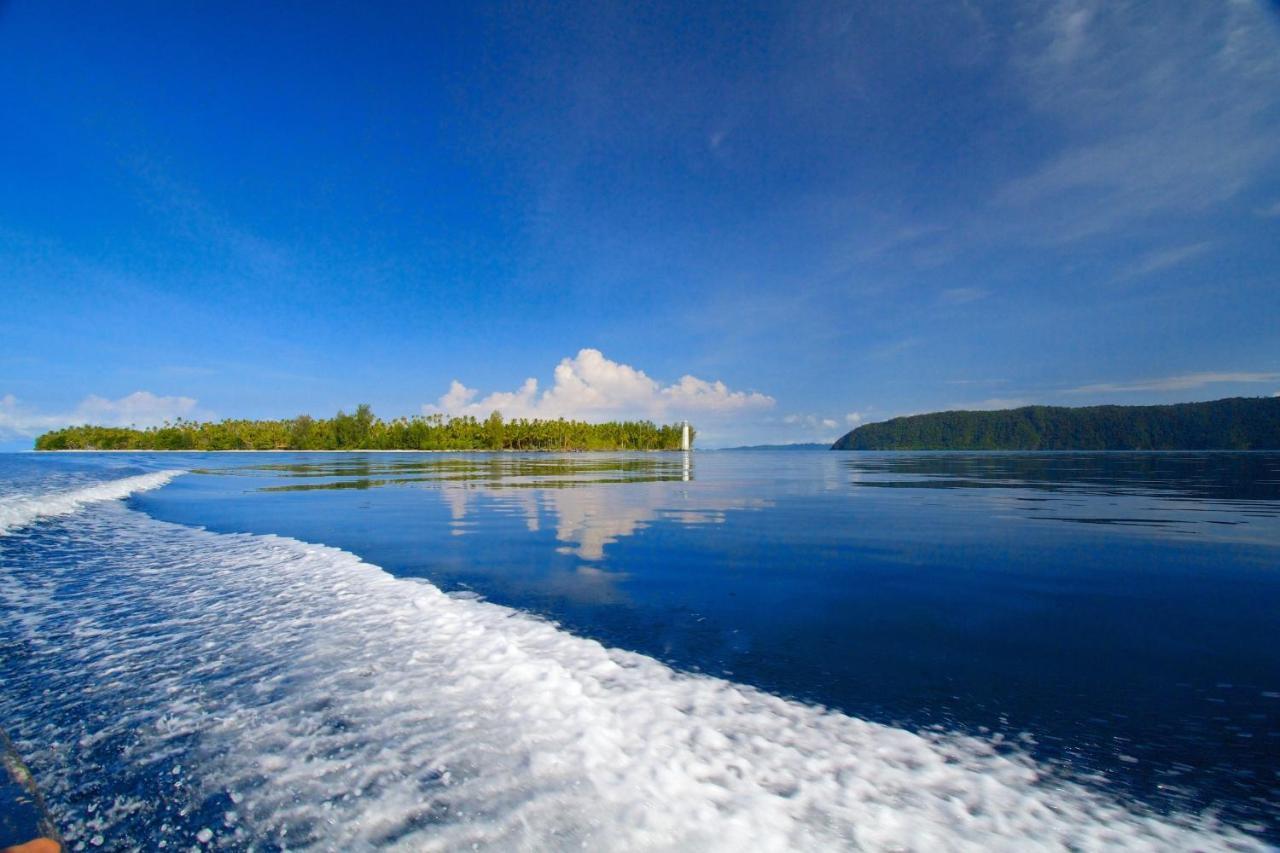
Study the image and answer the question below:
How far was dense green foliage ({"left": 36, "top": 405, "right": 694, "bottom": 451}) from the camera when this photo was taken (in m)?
182

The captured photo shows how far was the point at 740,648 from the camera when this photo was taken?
527 cm

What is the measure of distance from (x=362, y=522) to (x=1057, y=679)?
14883mm

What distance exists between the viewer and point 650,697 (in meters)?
4.21

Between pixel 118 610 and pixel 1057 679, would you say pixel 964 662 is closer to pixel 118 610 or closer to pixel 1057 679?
pixel 1057 679

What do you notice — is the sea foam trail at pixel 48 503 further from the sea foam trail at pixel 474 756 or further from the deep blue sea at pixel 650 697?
the sea foam trail at pixel 474 756

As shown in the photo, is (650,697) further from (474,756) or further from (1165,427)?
(1165,427)

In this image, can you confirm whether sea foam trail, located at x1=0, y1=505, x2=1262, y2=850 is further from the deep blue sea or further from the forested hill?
the forested hill

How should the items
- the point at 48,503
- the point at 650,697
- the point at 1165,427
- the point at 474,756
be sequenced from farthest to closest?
the point at 1165,427
the point at 48,503
the point at 650,697
the point at 474,756

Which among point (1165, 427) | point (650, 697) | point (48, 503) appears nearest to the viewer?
point (650, 697)

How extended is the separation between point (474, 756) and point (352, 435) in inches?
8003

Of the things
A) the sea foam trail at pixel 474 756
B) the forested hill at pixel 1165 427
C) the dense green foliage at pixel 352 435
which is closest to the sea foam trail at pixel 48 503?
the sea foam trail at pixel 474 756

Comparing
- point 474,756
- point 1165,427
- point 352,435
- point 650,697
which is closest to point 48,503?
point 474,756

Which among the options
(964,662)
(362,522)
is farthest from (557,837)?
(362,522)

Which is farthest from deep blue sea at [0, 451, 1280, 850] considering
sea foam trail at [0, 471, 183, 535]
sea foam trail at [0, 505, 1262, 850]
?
sea foam trail at [0, 471, 183, 535]
